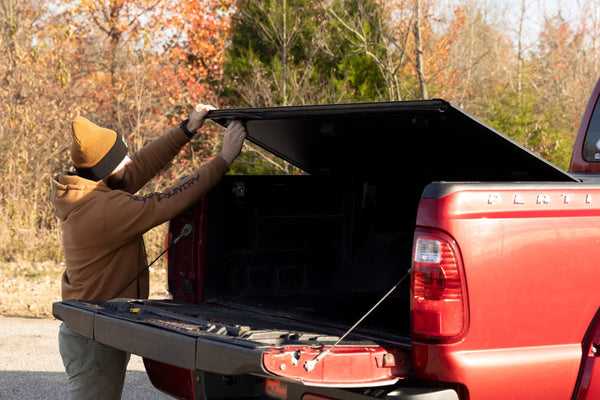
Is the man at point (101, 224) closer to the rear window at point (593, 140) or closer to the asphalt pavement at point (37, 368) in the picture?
the asphalt pavement at point (37, 368)

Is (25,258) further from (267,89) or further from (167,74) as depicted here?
(167,74)

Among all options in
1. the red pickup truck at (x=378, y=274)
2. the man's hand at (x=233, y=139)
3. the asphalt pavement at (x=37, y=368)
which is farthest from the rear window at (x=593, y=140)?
the asphalt pavement at (x=37, y=368)

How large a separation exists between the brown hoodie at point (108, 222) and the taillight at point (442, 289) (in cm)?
143

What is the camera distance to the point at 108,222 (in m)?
4.17

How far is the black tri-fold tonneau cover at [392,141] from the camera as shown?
144 inches

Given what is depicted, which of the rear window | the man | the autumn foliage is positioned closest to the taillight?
the man

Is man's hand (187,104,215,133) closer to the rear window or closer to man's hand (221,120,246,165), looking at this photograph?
man's hand (221,120,246,165)

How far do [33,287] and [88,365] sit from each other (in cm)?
674

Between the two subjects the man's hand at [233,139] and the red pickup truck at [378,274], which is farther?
the man's hand at [233,139]

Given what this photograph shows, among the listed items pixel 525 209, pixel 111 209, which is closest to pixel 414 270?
pixel 525 209

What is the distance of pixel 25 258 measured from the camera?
12.5 m

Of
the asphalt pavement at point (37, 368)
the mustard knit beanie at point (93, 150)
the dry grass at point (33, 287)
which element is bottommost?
the asphalt pavement at point (37, 368)

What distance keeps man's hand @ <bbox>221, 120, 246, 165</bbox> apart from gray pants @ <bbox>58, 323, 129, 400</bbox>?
115 cm

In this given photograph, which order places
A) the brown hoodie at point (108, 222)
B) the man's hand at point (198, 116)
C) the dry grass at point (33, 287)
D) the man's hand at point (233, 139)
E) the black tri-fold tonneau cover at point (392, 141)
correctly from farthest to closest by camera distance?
the dry grass at point (33, 287), the man's hand at point (198, 116), the man's hand at point (233, 139), the brown hoodie at point (108, 222), the black tri-fold tonneau cover at point (392, 141)
